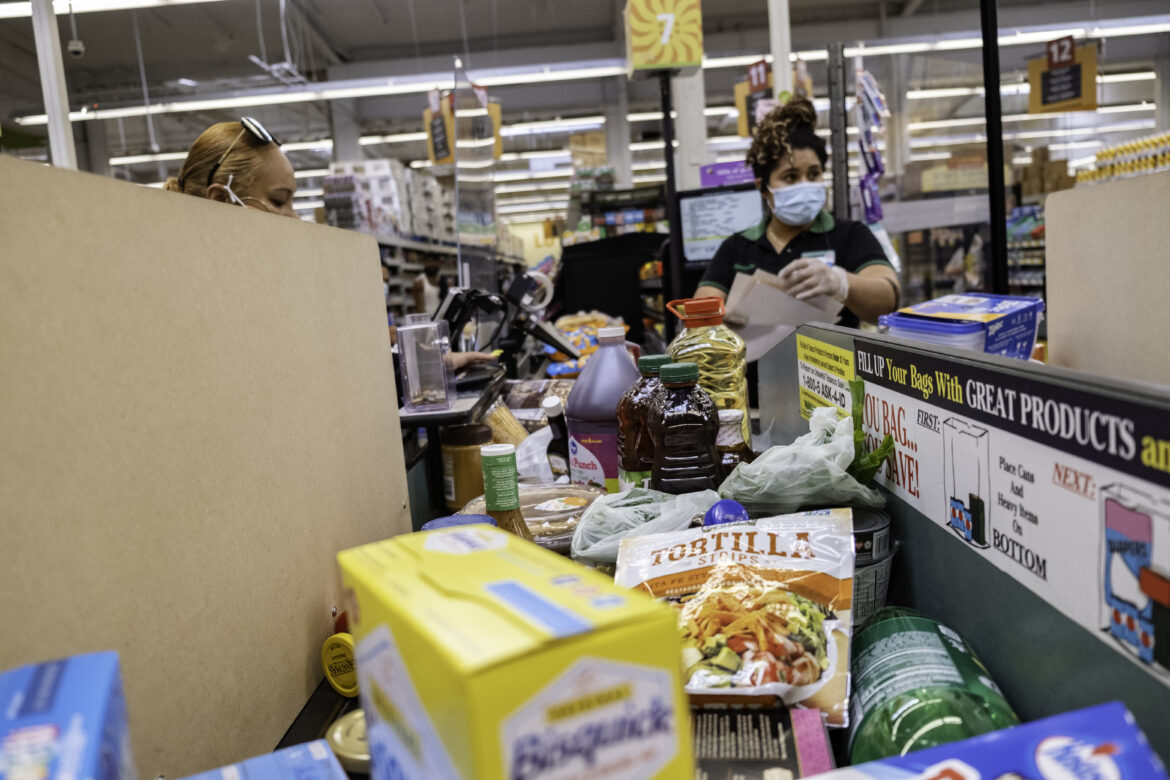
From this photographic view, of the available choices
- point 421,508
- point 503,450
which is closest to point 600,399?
point 503,450

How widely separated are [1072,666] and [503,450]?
33.9 inches

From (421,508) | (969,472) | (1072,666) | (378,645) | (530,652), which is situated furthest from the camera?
(421,508)

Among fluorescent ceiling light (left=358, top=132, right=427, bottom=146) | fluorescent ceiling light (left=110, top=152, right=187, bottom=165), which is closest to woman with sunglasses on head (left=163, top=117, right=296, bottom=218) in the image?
fluorescent ceiling light (left=110, top=152, right=187, bottom=165)

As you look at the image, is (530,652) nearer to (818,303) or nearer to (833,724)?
(833,724)

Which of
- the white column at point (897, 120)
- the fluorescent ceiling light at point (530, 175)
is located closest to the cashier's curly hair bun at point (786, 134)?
the white column at point (897, 120)

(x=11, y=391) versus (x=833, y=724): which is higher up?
(x=11, y=391)

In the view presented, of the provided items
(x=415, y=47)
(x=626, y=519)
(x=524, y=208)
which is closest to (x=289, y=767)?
(x=626, y=519)

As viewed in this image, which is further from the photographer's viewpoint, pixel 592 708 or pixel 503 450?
pixel 503 450

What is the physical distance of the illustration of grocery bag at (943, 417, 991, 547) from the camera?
867 mm

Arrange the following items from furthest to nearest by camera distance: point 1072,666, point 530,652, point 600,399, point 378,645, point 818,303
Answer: point 818,303 < point 600,399 < point 1072,666 < point 378,645 < point 530,652

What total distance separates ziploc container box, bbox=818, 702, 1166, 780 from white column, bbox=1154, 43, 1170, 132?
53.7ft

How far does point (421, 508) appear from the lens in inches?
77.4

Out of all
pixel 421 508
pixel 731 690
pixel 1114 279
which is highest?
pixel 1114 279

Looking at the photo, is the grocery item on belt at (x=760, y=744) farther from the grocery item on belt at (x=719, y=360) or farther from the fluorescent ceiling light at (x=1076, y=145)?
the fluorescent ceiling light at (x=1076, y=145)
